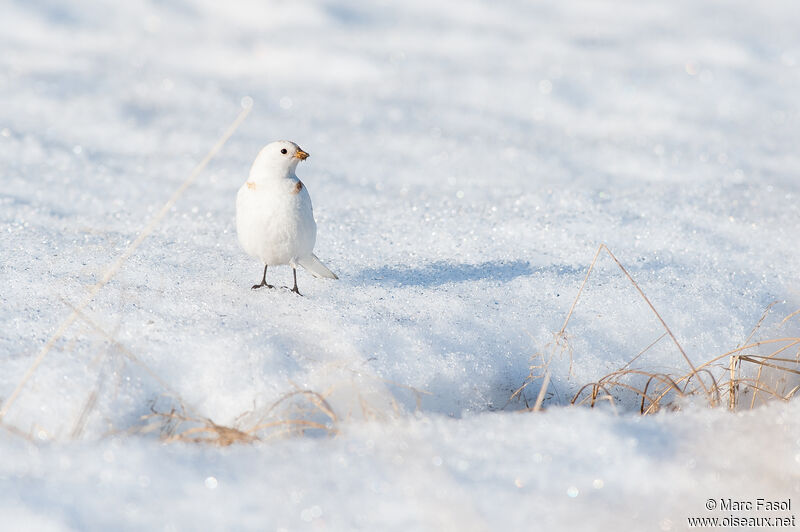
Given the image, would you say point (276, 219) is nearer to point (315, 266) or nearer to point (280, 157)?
point (280, 157)

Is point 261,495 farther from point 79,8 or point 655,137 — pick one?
point 79,8

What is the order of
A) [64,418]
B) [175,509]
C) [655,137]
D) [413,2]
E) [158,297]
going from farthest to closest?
1. [413,2]
2. [655,137]
3. [158,297]
4. [64,418]
5. [175,509]

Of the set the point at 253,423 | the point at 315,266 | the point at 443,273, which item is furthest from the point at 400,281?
the point at 253,423

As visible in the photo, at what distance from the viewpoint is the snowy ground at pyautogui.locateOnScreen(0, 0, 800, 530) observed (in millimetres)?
1938

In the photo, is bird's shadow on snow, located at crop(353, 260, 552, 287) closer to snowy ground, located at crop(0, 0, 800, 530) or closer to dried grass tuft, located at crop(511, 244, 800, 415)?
snowy ground, located at crop(0, 0, 800, 530)

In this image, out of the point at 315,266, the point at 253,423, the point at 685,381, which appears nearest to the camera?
the point at 253,423

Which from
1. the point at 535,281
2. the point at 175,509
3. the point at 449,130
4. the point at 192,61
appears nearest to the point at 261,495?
the point at 175,509

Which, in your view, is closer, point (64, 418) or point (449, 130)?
point (64, 418)

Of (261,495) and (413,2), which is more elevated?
(413,2)

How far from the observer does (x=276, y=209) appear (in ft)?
9.45

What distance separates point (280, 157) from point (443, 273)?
964 mm

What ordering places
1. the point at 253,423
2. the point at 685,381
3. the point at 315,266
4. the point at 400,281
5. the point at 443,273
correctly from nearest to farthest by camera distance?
the point at 253,423
the point at 685,381
the point at 315,266
the point at 400,281
the point at 443,273

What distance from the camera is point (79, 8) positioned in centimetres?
965

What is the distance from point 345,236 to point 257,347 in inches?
62.0
